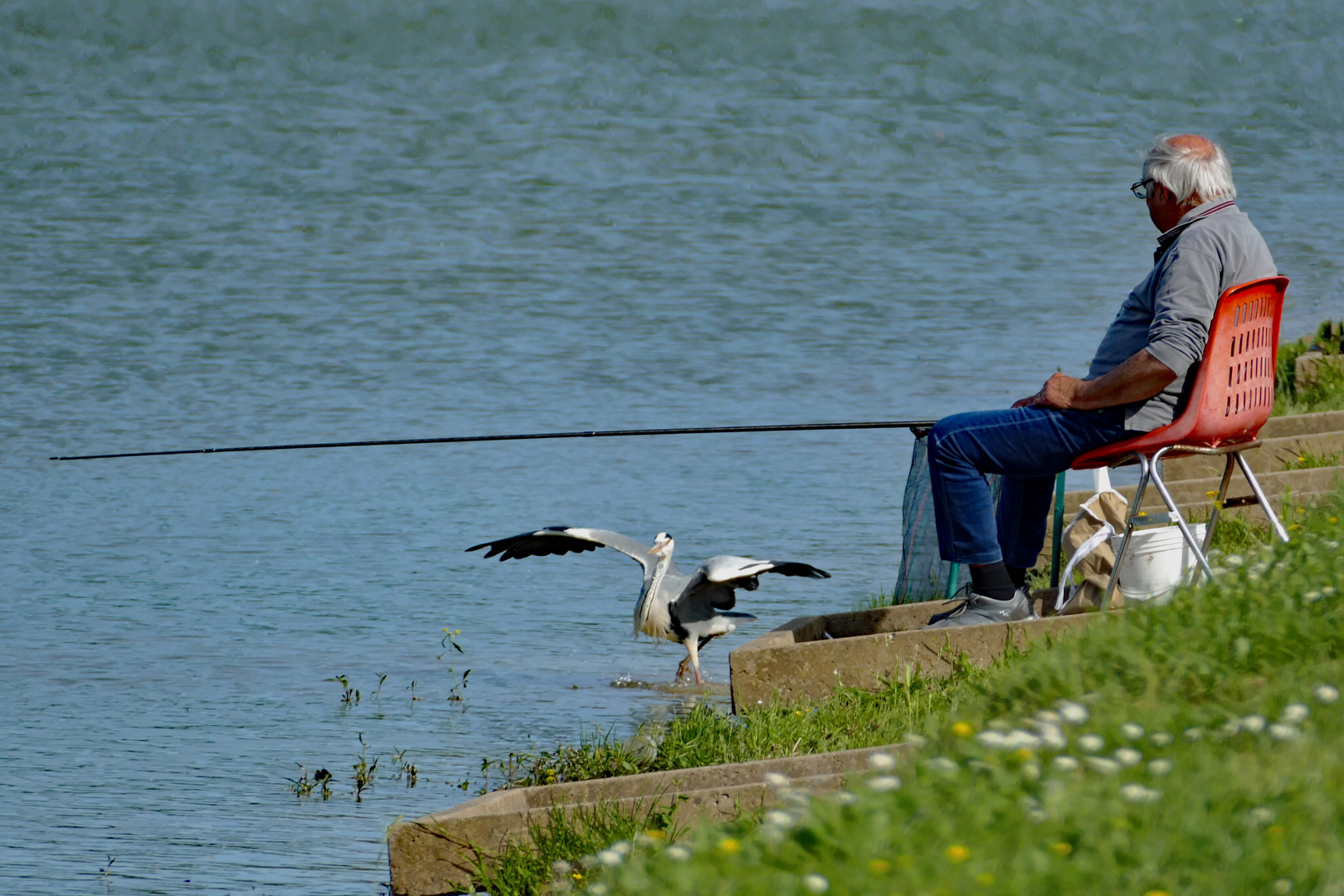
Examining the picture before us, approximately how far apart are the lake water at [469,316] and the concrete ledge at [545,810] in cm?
57

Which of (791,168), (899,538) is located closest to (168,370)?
(899,538)

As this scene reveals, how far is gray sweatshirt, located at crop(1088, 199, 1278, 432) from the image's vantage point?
16.4 feet

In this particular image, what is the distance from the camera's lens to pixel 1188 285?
504cm

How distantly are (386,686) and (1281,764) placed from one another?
169 inches

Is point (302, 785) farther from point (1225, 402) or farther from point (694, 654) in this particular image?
point (1225, 402)

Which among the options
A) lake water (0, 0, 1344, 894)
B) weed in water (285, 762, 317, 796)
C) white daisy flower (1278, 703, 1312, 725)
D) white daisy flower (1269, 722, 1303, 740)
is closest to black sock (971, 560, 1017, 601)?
lake water (0, 0, 1344, 894)

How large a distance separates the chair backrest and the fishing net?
1.38 metres

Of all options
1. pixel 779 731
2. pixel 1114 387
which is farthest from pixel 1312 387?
pixel 779 731

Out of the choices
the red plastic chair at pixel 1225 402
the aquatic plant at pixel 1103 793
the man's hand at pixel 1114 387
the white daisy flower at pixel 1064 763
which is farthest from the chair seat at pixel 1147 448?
the white daisy flower at pixel 1064 763

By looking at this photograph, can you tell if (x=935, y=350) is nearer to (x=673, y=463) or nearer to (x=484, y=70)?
(x=673, y=463)

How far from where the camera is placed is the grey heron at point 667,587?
6684 millimetres

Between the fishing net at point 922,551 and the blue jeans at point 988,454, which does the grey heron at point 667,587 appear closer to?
the fishing net at point 922,551

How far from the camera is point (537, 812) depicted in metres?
4.33

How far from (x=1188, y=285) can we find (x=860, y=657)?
53.6 inches
